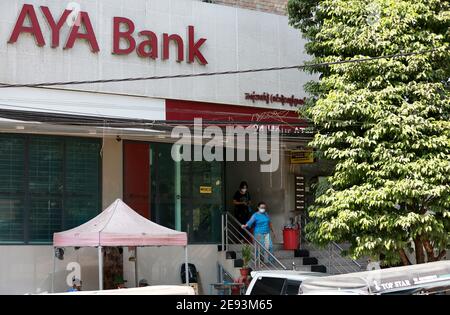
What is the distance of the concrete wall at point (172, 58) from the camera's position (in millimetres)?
16109

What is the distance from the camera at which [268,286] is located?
11172mm

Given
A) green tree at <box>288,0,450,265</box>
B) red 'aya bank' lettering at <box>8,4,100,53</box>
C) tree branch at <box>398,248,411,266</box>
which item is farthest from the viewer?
red 'aya bank' lettering at <box>8,4,100,53</box>

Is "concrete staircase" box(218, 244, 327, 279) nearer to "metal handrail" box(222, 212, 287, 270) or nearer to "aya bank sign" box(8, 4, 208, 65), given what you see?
"metal handrail" box(222, 212, 287, 270)

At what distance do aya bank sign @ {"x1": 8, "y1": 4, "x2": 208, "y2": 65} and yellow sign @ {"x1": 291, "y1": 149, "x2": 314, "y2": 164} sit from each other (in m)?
3.57

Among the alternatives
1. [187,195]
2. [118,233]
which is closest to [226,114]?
[187,195]

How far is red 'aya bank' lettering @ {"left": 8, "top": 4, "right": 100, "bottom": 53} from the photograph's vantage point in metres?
16.0

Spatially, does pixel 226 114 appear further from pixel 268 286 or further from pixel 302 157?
pixel 268 286

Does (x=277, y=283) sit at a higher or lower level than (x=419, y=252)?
lower

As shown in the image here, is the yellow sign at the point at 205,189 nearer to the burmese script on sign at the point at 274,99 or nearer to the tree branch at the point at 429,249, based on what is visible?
the burmese script on sign at the point at 274,99

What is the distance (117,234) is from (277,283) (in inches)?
180

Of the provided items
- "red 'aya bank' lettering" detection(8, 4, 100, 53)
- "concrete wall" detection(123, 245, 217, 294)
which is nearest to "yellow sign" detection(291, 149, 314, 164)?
"concrete wall" detection(123, 245, 217, 294)
